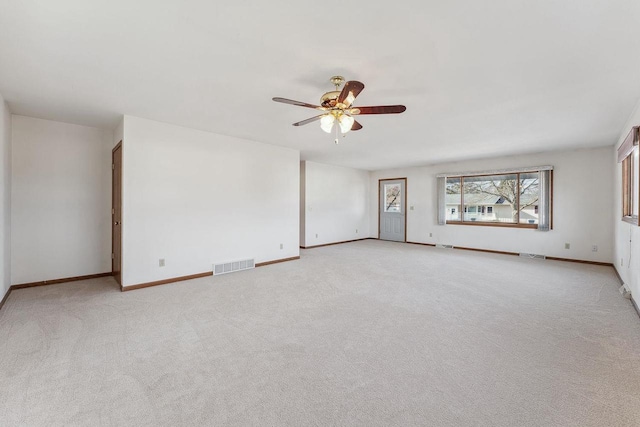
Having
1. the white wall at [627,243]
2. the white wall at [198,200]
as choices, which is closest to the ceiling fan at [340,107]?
the white wall at [198,200]

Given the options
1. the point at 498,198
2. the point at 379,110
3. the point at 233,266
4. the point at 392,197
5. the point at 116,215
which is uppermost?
the point at 379,110

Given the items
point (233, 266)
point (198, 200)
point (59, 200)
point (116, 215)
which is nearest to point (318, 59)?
point (198, 200)

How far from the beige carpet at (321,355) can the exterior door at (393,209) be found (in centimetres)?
449

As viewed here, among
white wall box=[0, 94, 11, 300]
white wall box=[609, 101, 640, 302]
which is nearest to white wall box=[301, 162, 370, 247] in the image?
white wall box=[0, 94, 11, 300]

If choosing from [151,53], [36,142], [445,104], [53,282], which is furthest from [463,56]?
[53,282]

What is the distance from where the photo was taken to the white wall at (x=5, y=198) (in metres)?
3.16

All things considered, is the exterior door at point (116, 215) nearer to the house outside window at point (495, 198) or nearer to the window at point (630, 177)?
the window at point (630, 177)

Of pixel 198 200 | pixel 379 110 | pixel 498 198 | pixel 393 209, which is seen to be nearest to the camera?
pixel 379 110

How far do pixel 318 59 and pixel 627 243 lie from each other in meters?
4.73

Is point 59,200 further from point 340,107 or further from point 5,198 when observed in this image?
point 340,107

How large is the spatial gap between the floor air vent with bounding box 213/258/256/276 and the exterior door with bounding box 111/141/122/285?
4.23 ft

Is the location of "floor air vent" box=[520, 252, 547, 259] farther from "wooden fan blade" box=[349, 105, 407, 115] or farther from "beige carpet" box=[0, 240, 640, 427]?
"wooden fan blade" box=[349, 105, 407, 115]

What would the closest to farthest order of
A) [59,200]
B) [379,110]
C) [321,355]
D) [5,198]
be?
[321,355]
[379,110]
[5,198]
[59,200]

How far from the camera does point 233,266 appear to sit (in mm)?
4762
